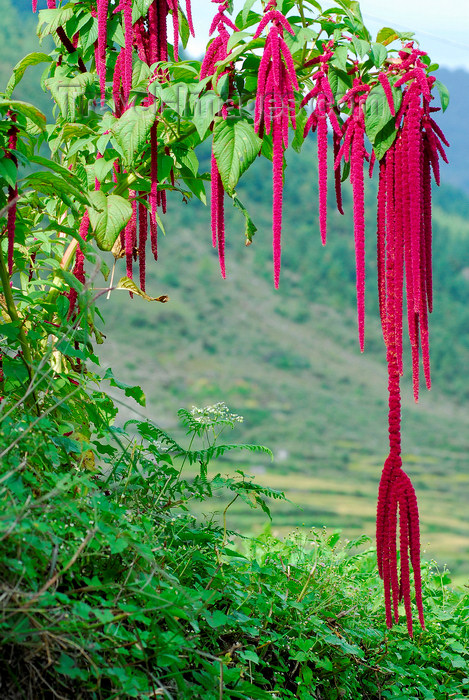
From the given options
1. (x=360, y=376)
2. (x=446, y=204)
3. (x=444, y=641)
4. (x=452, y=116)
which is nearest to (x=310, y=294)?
(x=360, y=376)

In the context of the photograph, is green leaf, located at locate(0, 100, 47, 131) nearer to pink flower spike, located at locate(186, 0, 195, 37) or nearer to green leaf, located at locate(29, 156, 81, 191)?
green leaf, located at locate(29, 156, 81, 191)

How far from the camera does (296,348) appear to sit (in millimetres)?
24484

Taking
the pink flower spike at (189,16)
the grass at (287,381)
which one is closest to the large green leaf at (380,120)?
the pink flower spike at (189,16)

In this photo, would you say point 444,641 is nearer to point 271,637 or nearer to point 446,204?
point 271,637

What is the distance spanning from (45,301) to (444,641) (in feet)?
4.38

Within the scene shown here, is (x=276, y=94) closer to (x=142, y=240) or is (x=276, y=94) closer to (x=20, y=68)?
(x=142, y=240)

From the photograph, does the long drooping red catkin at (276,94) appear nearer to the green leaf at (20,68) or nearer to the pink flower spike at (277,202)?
the pink flower spike at (277,202)

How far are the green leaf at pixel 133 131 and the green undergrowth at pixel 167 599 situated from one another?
0.49 metres

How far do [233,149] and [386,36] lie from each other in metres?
0.40

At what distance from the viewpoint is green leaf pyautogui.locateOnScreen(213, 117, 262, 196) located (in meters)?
1.18

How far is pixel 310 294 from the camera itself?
26.3 metres

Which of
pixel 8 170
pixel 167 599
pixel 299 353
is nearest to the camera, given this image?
pixel 167 599

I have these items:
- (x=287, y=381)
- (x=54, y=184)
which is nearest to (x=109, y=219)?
(x=54, y=184)

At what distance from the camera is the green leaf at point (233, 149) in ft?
3.87
